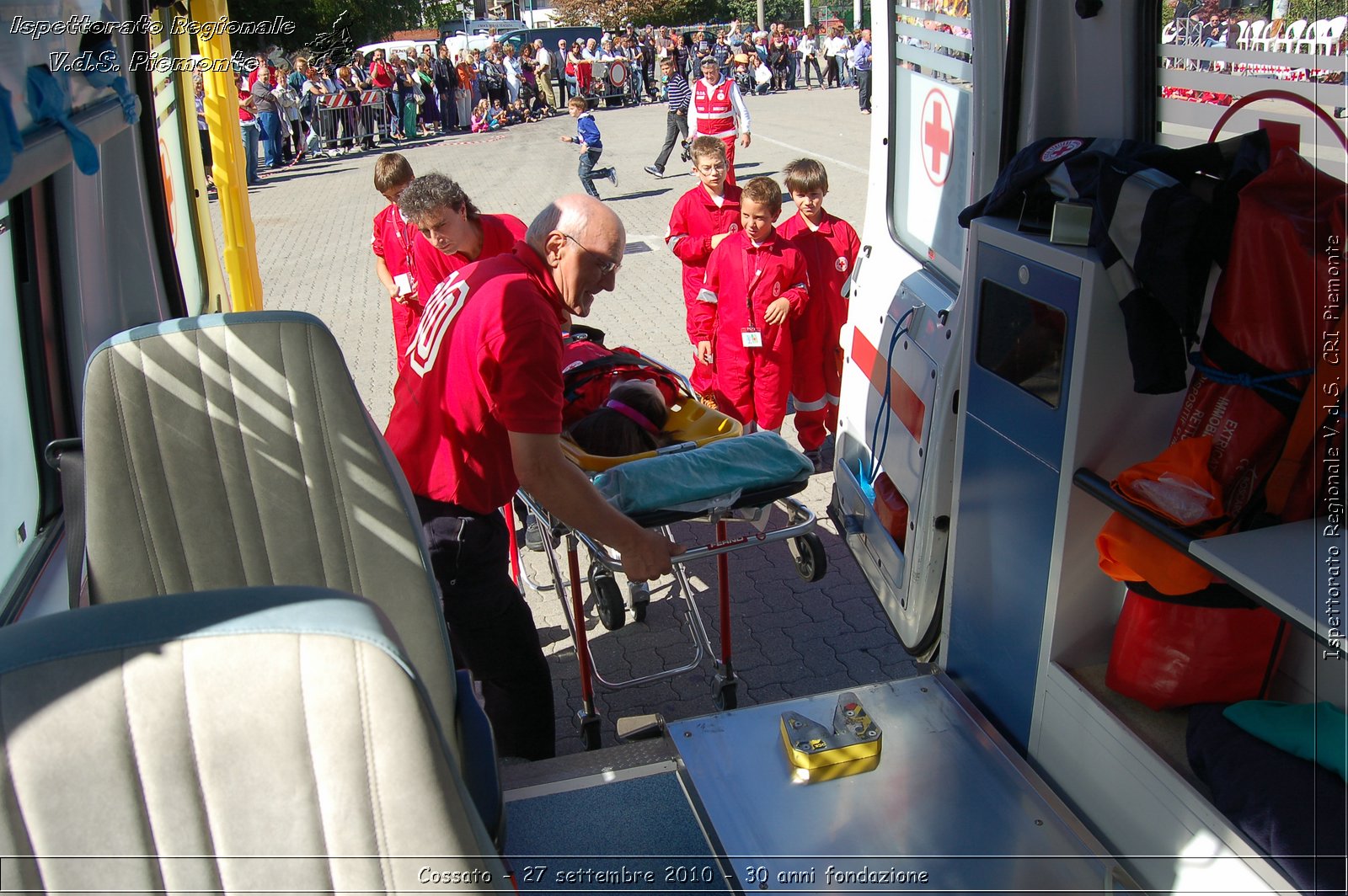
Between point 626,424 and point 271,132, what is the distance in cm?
1803

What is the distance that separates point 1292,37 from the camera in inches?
79.4

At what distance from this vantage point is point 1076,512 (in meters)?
2.36

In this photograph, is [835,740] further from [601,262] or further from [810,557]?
[601,262]

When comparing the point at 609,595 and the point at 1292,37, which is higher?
the point at 1292,37

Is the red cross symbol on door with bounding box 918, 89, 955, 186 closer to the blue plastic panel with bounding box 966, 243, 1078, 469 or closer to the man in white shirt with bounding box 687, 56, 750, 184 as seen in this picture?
the blue plastic panel with bounding box 966, 243, 1078, 469

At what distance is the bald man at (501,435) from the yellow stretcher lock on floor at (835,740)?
21.6 inches

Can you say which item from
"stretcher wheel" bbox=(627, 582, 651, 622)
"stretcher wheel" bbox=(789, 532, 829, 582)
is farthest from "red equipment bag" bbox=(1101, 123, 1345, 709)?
"stretcher wheel" bbox=(627, 582, 651, 622)

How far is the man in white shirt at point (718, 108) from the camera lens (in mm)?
12172

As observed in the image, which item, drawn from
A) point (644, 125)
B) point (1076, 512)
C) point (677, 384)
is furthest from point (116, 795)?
point (644, 125)

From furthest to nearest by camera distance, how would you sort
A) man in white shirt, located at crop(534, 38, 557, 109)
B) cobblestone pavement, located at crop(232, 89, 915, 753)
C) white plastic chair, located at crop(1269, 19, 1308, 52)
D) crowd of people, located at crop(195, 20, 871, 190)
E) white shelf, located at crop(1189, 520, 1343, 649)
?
man in white shirt, located at crop(534, 38, 557, 109) → crowd of people, located at crop(195, 20, 871, 190) → cobblestone pavement, located at crop(232, 89, 915, 753) → white plastic chair, located at crop(1269, 19, 1308, 52) → white shelf, located at crop(1189, 520, 1343, 649)

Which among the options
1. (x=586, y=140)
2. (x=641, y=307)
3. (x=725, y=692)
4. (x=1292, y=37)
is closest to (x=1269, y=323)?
(x=1292, y=37)

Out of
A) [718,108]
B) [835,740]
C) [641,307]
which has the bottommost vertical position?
[641,307]

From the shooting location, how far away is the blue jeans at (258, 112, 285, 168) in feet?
61.1

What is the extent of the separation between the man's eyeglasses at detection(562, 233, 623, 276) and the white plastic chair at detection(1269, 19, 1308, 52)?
1.57m
